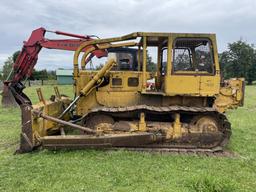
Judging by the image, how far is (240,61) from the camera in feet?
200

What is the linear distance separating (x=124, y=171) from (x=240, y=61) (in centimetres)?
5976

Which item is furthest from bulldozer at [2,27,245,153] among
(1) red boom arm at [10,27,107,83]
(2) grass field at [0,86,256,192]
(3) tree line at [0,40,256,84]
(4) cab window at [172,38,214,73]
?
(3) tree line at [0,40,256,84]

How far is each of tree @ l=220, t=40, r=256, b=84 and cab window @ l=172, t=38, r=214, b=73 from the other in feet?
178

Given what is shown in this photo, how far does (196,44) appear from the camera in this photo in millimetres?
7746

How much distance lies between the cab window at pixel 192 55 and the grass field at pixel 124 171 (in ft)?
6.77

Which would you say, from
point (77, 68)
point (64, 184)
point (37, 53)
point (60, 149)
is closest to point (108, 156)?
point (60, 149)

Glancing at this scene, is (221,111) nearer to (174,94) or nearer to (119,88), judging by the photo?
(174,94)

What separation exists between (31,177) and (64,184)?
74 centimetres

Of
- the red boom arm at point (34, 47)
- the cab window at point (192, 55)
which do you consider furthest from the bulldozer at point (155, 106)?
the red boom arm at point (34, 47)

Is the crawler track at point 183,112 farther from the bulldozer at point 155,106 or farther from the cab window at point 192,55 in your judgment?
the cab window at point 192,55

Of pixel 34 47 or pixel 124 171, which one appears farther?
pixel 34 47

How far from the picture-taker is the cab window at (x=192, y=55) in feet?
24.5

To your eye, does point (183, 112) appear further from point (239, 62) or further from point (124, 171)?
point (239, 62)

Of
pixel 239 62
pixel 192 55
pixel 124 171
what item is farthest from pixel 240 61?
pixel 124 171
